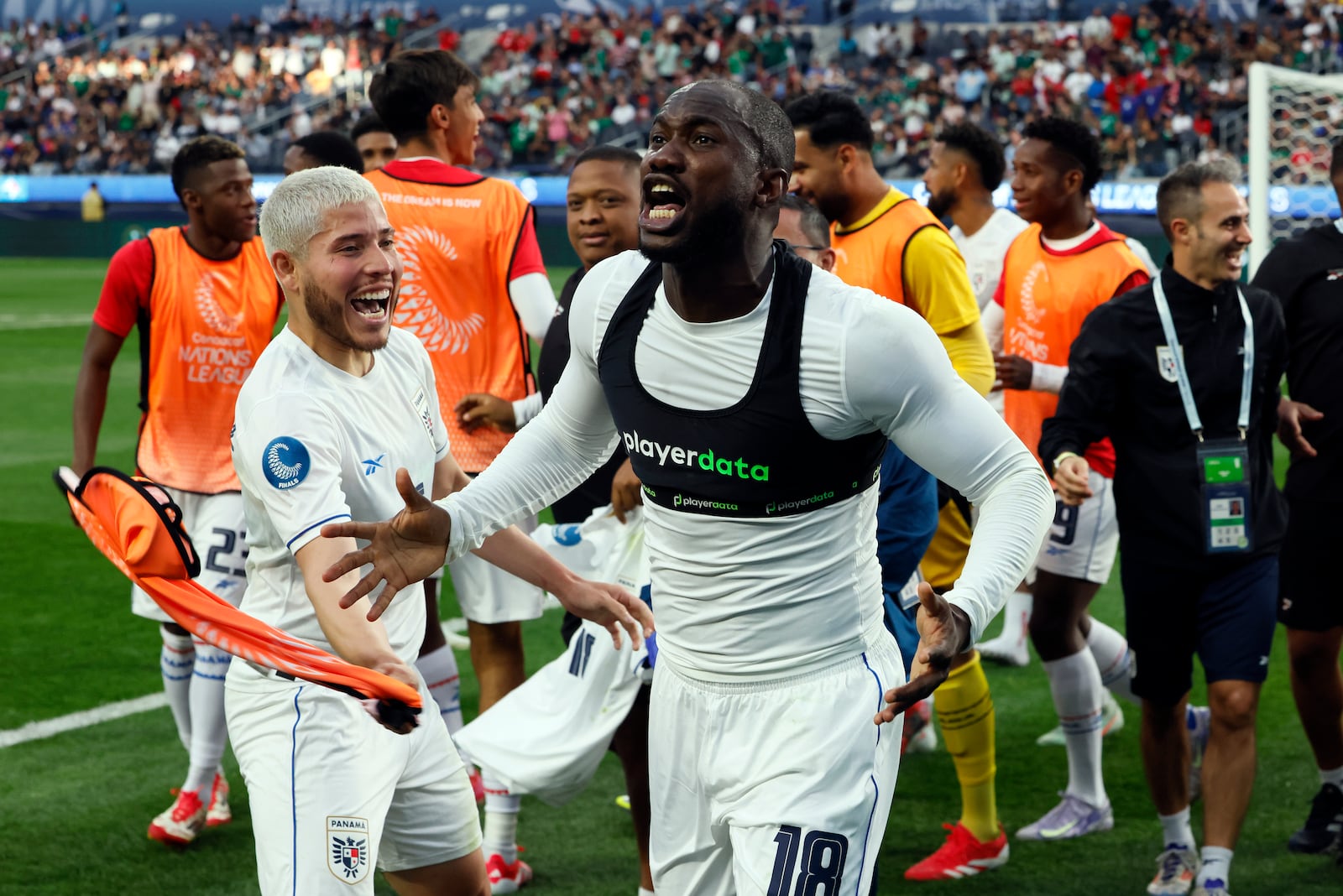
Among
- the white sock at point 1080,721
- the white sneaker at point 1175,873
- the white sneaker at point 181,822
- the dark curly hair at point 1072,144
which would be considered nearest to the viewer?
the white sneaker at point 1175,873

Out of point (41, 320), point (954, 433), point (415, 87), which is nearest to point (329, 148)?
point (415, 87)

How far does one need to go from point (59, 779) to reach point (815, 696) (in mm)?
3776

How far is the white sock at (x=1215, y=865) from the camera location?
438 cm

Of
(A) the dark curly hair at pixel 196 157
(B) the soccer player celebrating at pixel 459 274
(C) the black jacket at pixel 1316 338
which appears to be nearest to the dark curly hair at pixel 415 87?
(B) the soccer player celebrating at pixel 459 274

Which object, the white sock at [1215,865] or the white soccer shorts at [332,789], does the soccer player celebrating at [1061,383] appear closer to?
the white sock at [1215,865]

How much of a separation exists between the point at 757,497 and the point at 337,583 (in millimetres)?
858

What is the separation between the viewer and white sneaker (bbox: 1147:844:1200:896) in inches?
180

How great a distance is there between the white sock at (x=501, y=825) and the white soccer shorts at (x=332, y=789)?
140 centimetres

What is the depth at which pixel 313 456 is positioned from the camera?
2.98 m

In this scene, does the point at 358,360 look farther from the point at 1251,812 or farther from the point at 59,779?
the point at 1251,812

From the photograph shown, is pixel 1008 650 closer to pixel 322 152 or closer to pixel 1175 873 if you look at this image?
pixel 1175 873

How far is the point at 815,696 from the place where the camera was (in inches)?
108

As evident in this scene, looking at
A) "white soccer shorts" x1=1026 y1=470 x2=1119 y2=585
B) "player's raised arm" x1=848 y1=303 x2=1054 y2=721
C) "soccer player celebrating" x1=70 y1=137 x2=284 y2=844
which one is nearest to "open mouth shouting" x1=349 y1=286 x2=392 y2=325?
"player's raised arm" x1=848 y1=303 x2=1054 y2=721

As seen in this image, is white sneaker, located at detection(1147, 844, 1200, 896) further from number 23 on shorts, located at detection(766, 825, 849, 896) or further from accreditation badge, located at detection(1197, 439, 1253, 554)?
number 23 on shorts, located at detection(766, 825, 849, 896)
